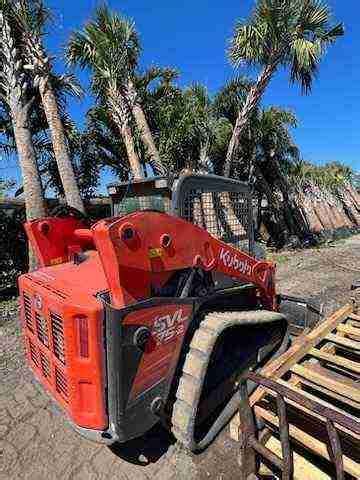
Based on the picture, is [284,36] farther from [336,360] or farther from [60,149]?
[336,360]

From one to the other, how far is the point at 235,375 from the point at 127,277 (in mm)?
1702

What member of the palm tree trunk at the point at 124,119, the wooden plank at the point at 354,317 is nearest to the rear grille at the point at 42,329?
the wooden plank at the point at 354,317

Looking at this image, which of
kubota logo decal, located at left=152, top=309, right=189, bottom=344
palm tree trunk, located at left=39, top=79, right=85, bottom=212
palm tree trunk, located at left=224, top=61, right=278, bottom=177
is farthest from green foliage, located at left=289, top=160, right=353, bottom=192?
kubota logo decal, located at left=152, top=309, right=189, bottom=344

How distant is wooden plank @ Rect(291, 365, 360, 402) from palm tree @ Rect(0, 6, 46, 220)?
23.5 ft

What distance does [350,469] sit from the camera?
6.86 feet

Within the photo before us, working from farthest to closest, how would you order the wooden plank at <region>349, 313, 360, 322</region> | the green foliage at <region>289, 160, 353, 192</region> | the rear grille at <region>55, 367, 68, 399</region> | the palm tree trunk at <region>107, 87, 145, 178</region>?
the green foliage at <region>289, 160, 353, 192</region> < the palm tree trunk at <region>107, 87, 145, 178</region> < the wooden plank at <region>349, 313, 360, 322</region> < the rear grille at <region>55, 367, 68, 399</region>

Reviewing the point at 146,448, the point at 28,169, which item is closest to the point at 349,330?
the point at 146,448

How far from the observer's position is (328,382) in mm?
2727

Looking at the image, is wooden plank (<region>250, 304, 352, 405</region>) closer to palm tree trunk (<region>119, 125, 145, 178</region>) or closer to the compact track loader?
the compact track loader

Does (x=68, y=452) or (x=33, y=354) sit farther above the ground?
(x=33, y=354)

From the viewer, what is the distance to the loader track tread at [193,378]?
2.63 m

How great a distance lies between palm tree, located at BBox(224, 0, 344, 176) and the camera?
1030cm

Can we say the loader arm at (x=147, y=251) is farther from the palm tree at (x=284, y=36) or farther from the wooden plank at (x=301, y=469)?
the palm tree at (x=284, y=36)

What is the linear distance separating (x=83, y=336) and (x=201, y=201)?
1564mm
